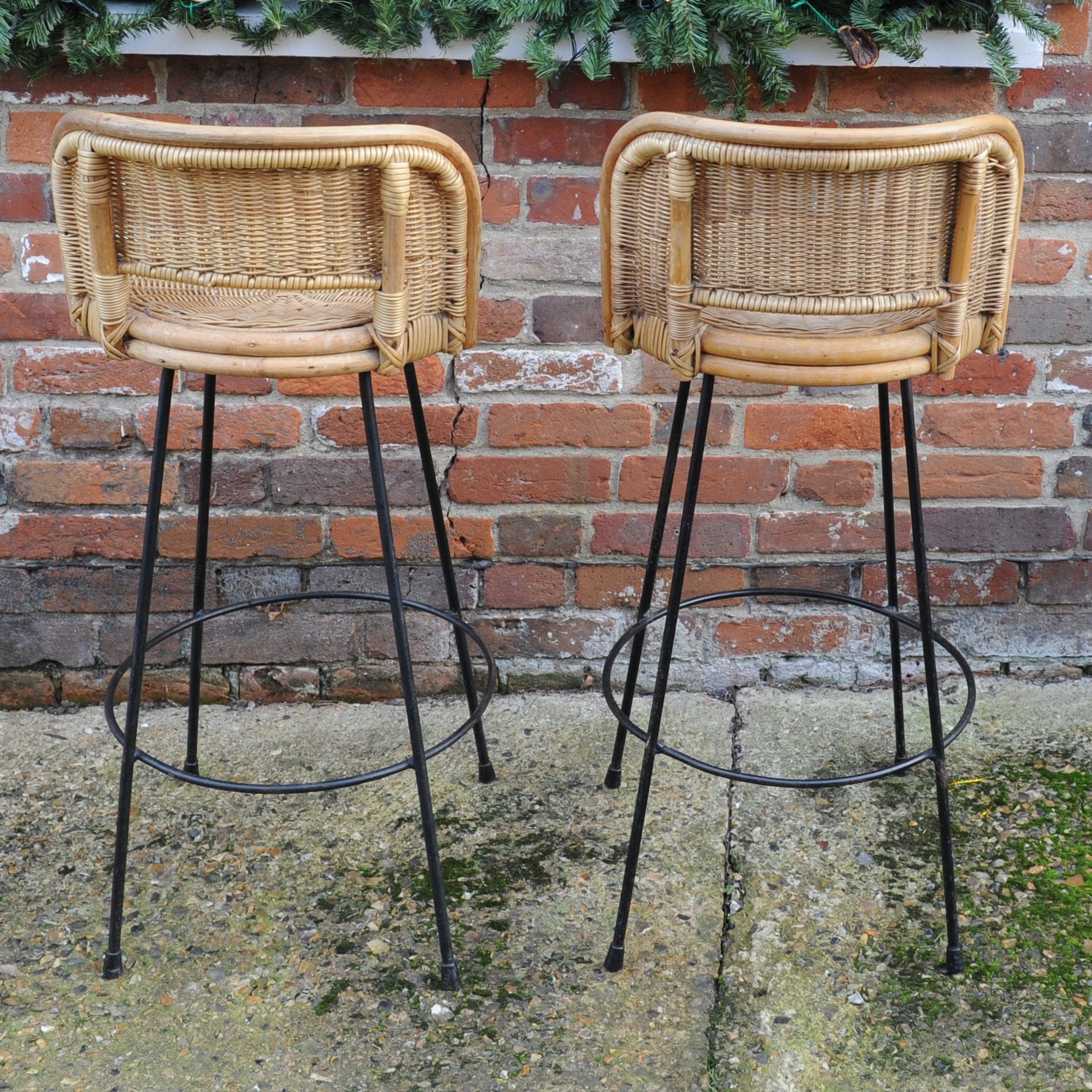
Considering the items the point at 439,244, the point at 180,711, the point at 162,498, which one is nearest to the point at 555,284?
the point at 439,244

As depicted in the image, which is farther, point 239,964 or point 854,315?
point 239,964

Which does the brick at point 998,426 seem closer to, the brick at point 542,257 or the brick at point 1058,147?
the brick at point 1058,147

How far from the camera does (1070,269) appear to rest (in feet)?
7.13

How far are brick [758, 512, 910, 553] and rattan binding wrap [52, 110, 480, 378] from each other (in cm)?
102

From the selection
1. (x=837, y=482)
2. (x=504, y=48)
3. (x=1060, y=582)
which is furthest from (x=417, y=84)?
(x=1060, y=582)

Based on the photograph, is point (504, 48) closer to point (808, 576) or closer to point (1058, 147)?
point (1058, 147)

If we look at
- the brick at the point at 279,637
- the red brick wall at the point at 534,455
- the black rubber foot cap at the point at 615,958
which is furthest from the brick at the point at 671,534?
the black rubber foot cap at the point at 615,958

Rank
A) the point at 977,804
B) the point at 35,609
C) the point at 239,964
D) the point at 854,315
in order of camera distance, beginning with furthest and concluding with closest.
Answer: the point at 35,609 → the point at 977,804 → the point at 239,964 → the point at 854,315

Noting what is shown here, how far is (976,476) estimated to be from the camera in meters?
2.30

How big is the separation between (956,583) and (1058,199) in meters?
0.73

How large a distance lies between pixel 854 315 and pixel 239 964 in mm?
1213

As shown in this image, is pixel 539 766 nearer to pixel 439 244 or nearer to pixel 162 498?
pixel 162 498

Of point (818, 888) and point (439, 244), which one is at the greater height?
point (439, 244)

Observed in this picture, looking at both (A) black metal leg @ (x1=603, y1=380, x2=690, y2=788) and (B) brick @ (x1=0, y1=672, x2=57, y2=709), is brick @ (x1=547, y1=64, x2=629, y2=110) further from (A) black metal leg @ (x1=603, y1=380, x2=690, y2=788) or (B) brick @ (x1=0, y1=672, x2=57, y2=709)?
(B) brick @ (x1=0, y1=672, x2=57, y2=709)
